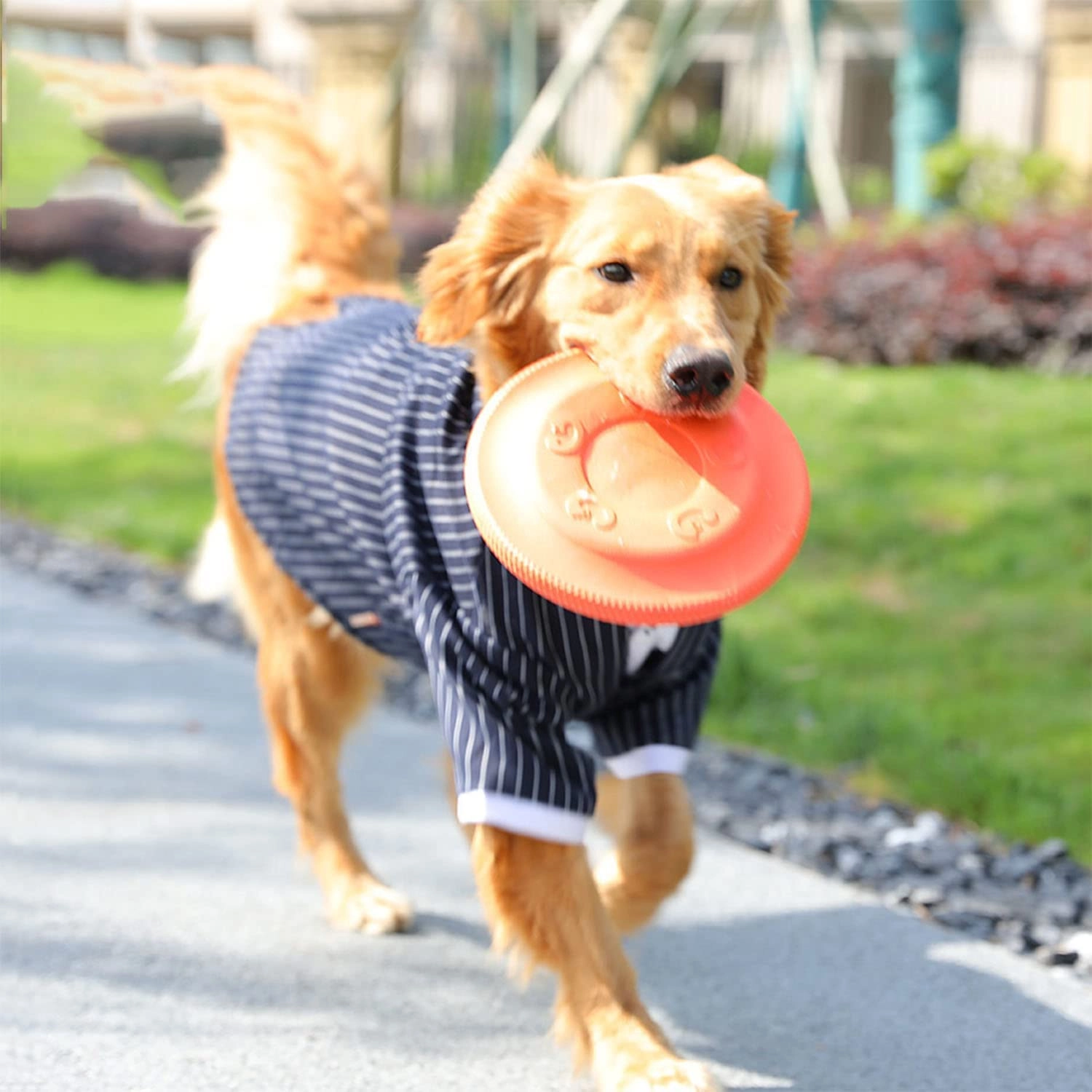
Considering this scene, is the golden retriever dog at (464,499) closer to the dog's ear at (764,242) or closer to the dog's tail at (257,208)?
the dog's ear at (764,242)

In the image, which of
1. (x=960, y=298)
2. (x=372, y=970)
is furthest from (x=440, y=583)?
(x=960, y=298)

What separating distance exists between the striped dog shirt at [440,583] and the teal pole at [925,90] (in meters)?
8.13

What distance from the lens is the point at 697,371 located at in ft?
9.35

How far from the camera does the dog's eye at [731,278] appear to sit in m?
3.11

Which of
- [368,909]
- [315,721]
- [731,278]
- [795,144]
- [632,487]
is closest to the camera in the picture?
[632,487]

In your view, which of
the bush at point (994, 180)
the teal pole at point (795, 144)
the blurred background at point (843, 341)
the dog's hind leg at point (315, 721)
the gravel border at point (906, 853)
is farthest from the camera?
the teal pole at point (795, 144)

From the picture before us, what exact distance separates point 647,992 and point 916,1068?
0.62m

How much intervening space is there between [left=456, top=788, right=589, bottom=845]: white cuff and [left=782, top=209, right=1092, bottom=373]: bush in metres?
6.88

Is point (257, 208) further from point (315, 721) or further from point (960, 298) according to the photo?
point (960, 298)

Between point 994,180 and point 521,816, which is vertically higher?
point 521,816

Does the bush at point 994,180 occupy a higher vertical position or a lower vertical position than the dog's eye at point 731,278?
lower

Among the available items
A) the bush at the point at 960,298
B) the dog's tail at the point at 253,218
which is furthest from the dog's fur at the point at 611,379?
the bush at the point at 960,298

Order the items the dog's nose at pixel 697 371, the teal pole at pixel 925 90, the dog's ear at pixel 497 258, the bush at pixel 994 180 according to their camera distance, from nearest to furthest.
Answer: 1. the dog's nose at pixel 697 371
2. the dog's ear at pixel 497 258
3. the teal pole at pixel 925 90
4. the bush at pixel 994 180

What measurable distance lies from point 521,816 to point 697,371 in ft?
2.93
